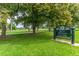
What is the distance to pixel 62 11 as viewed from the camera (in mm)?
7926

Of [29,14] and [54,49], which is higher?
[29,14]

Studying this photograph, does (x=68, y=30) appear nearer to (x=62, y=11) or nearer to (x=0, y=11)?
(x=62, y=11)

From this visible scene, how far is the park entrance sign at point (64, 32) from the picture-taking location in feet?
23.1

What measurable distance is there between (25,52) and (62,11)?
2.65 meters

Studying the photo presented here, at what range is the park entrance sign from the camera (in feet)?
23.1

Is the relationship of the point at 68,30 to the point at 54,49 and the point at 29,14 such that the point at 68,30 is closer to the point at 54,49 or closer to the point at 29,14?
the point at 54,49

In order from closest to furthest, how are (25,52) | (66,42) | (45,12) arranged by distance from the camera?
1. (25,52)
2. (66,42)
3. (45,12)

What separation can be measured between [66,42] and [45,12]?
1822 millimetres

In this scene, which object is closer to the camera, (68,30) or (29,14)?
(68,30)

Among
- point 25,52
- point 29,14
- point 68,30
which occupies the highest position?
point 29,14

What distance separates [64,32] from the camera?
7316 millimetres

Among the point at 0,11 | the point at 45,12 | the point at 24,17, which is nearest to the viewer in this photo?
the point at 0,11

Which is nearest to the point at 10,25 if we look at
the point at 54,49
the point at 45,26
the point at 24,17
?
the point at 24,17

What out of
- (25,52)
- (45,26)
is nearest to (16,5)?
(45,26)
